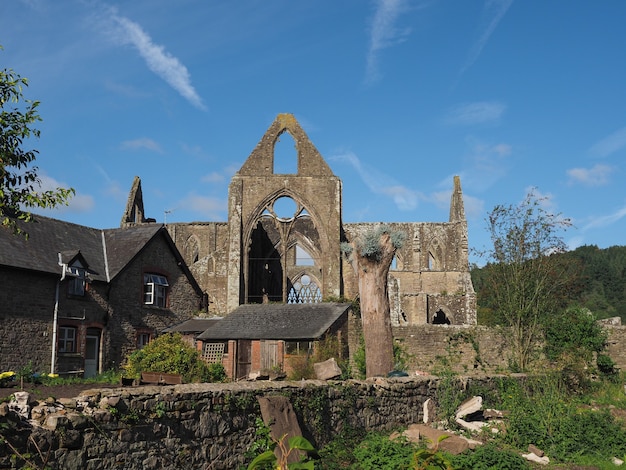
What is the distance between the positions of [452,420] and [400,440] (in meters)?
3.09

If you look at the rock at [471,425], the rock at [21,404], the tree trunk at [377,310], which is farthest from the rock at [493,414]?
the rock at [21,404]

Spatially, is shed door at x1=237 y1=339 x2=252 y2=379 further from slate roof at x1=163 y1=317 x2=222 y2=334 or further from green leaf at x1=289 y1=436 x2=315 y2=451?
green leaf at x1=289 y1=436 x2=315 y2=451

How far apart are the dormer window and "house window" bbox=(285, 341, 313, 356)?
8.70 metres

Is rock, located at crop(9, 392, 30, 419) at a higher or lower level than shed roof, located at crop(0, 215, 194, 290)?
lower

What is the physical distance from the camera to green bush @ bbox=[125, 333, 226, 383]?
811 inches

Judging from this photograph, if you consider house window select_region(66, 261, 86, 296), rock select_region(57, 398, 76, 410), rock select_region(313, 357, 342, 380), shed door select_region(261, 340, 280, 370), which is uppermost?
house window select_region(66, 261, 86, 296)

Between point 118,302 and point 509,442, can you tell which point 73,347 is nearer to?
point 118,302

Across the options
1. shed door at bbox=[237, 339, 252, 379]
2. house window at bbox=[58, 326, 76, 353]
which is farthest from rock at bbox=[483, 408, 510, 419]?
house window at bbox=[58, 326, 76, 353]

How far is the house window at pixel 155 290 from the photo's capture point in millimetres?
28906

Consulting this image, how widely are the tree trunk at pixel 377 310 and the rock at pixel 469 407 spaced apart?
2649mm

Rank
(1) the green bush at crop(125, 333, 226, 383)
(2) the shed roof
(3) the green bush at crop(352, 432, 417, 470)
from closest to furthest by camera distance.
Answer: (3) the green bush at crop(352, 432, 417, 470), (1) the green bush at crop(125, 333, 226, 383), (2) the shed roof

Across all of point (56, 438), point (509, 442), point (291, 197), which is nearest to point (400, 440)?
point (509, 442)

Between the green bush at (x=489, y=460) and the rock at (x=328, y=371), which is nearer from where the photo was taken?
the green bush at (x=489, y=460)

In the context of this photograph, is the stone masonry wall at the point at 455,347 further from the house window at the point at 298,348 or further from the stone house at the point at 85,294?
the stone house at the point at 85,294
